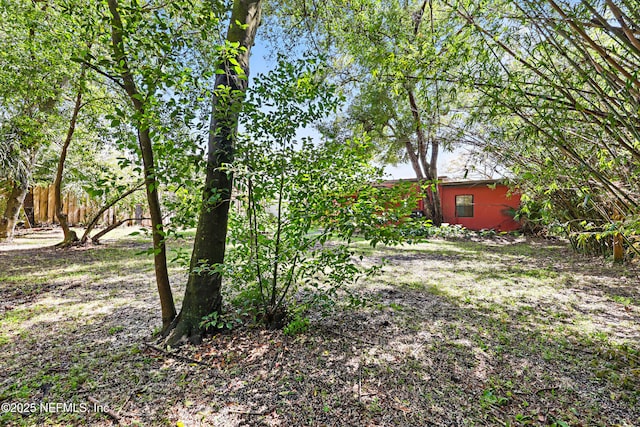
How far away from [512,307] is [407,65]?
2.83 m

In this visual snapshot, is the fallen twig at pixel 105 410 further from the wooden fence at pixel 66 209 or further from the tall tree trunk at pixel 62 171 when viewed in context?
the wooden fence at pixel 66 209

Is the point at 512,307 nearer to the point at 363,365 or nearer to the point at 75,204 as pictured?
the point at 363,365

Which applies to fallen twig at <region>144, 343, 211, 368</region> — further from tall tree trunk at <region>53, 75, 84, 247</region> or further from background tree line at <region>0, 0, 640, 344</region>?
tall tree trunk at <region>53, 75, 84, 247</region>

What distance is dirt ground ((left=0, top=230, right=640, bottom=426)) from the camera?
1580mm

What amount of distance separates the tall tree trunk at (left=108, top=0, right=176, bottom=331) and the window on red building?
13309 mm

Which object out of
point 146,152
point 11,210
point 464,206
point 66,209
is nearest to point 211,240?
point 146,152

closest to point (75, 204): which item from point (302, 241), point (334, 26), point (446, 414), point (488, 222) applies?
point (334, 26)

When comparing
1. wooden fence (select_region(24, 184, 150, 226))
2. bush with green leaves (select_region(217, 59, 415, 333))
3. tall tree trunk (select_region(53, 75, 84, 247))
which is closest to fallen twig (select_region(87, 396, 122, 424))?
bush with green leaves (select_region(217, 59, 415, 333))

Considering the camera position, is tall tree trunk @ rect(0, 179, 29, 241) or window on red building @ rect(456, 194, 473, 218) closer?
tall tree trunk @ rect(0, 179, 29, 241)

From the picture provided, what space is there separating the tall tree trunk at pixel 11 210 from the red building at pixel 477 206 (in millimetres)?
12892

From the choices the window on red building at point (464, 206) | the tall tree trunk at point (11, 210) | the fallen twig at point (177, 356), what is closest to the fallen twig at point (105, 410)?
the fallen twig at point (177, 356)

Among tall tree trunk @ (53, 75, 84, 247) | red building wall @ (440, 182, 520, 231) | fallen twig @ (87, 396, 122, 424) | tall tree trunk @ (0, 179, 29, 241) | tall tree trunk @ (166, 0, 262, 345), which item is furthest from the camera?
red building wall @ (440, 182, 520, 231)

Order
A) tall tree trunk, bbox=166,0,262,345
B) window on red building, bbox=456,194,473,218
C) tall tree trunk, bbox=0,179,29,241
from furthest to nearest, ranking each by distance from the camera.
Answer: window on red building, bbox=456,194,473,218
tall tree trunk, bbox=0,179,29,241
tall tree trunk, bbox=166,0,262,345

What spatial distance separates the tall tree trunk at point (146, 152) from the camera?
1.87m
